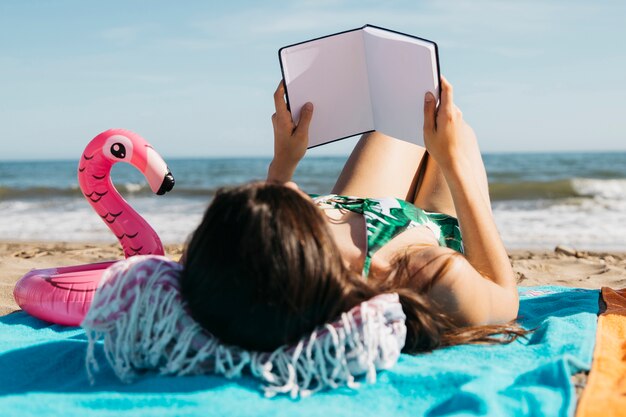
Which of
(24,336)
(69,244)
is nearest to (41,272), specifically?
(24,336)

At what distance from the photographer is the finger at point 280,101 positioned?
9.14 feet

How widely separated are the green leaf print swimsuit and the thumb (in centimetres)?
35

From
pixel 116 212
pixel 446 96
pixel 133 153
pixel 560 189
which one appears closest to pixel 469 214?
pixel 446 96

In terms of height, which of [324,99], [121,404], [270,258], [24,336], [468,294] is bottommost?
[24,336]

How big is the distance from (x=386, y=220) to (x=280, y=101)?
691mm

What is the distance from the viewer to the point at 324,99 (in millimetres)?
2838

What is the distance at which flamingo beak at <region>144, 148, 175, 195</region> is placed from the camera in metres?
3.48

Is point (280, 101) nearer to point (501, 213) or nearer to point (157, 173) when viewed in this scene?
point (157, 173)

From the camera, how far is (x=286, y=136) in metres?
2.85

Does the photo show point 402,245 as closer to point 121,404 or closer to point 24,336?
point 121,404

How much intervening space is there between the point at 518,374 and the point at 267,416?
0.83 metres

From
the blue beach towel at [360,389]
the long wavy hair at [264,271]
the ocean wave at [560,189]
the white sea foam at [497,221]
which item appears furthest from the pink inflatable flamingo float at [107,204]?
the ocean wave at [560,189]

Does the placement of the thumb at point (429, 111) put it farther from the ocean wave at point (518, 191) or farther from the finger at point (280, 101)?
the ocean wave at point (518, 191)

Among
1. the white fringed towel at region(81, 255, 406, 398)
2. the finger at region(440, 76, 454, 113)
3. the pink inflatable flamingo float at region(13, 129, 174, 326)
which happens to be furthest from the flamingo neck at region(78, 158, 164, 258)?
the finger at region(440, 76, 454, 113)
